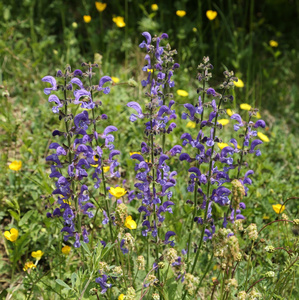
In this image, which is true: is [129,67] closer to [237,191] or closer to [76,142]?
[76,142]

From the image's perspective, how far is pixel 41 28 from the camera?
5301 millimetres

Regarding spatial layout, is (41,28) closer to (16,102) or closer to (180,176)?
(16,102)

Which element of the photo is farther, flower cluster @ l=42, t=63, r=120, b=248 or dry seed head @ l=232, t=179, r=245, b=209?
flower cluster @ l=42, t=63, r=120, b=248

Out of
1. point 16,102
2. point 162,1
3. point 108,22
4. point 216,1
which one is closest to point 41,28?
point 108,22

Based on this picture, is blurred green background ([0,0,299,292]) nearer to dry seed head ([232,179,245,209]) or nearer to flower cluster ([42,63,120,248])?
flower cluster ([42,63,120,248])

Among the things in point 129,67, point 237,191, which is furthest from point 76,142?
point 129,67

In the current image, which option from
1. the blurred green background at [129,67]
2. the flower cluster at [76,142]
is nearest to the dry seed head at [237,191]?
the flower cluster at [76,142]

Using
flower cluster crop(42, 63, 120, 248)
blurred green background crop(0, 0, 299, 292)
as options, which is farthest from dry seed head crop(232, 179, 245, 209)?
blurred green background crop(0, 0, 299, 292)

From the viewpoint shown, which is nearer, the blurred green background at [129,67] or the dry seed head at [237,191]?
the dry seed head at [237,191]

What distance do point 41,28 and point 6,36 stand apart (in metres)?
0.68

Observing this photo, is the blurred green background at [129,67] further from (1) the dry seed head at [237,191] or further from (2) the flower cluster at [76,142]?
(1) the dry seed head at [237,191]

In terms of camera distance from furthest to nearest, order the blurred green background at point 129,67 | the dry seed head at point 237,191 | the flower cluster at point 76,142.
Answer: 1. the blurred green background at point 129,67
2. the flower cluster at point 76,142
3. the dry seed head at point 237,191

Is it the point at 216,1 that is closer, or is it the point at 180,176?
the point at 180,176

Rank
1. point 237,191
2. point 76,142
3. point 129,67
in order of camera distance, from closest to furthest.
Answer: point 237,191
point 76,142
point 129,67
